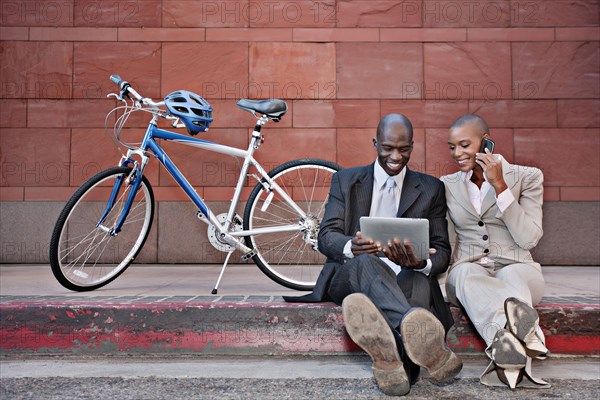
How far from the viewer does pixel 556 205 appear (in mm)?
5902

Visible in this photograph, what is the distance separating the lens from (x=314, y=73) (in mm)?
6016

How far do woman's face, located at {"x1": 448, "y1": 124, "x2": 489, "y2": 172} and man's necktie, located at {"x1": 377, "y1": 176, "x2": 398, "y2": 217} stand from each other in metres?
0.40

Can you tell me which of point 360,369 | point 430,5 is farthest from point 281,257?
point 430,5

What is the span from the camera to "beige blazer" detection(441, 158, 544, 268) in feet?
9.85

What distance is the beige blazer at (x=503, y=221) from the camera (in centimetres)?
300

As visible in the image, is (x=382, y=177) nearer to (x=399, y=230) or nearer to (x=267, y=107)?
(x=399, y=230)

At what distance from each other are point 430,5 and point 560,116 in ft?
5.86

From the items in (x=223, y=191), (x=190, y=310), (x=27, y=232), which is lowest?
(x=190, y=310)

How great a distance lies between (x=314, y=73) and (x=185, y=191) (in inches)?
91.7

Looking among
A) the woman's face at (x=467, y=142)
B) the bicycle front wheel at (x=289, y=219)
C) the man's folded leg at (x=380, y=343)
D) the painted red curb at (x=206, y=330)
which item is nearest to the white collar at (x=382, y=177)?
the woman's face at (x=467, y=142)

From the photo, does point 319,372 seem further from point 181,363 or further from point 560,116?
point 560,116

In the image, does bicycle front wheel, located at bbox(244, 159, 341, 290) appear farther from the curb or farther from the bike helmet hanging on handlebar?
the curb

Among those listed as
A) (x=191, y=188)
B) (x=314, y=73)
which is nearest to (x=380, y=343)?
(x=191, y=188)

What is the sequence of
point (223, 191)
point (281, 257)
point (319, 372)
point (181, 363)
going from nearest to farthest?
point (319, 372), point (181, 363), point (281, 257), point (223, 191)
